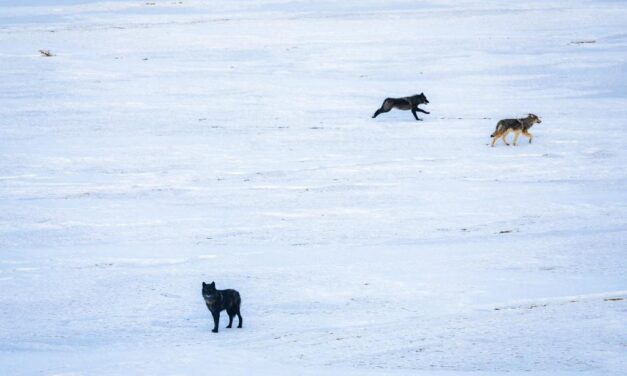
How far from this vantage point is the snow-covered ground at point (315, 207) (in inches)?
293

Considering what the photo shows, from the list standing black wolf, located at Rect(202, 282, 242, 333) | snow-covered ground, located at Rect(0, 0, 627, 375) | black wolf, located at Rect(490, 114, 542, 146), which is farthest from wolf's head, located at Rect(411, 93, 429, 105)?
standing black wolf, located at Rect(202, 282, 242, 333)

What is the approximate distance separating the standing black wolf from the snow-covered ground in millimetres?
201

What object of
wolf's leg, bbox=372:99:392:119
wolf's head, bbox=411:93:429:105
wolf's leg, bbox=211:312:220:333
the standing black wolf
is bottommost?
wolf's leg, bbox=211:312:220:333

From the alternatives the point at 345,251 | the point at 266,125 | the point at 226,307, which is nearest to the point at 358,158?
the point at 266,125

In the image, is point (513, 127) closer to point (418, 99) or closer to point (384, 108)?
point (418, 99)

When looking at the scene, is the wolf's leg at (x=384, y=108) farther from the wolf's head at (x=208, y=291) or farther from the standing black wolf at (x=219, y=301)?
the wolf's head at (x=208, y=291)

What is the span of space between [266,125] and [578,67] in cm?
750

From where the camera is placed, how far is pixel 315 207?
37.9 feet

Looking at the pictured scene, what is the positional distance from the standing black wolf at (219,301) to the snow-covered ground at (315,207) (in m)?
0.20

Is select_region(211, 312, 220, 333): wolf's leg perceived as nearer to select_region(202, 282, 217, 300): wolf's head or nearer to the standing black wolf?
the standing black wolf

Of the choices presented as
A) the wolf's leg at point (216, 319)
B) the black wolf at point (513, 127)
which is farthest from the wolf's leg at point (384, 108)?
the wolf's leg at point (216, 319)

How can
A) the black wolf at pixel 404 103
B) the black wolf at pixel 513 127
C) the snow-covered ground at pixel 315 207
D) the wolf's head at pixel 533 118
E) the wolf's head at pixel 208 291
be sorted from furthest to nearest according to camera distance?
the black wolf at pixel 404 103, the wolf's head at pixel 533 118, the black wolf at pixel 513 127, the wolf's head at pixel 208 291, the snow-covered ground at pixel 315 207

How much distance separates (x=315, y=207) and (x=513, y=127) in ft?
13.6

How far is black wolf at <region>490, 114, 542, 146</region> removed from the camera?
14305 millimetres
